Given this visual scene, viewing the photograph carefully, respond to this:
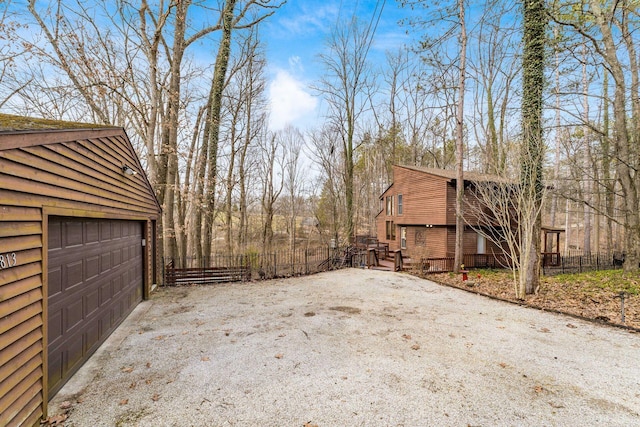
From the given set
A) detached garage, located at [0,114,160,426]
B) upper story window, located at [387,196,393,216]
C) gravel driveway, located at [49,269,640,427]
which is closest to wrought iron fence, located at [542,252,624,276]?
upper story window, located at [387,196,393,216]

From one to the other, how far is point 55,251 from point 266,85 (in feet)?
56.1

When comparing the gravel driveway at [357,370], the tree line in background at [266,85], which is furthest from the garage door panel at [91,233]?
the tree line in background at [266,85]

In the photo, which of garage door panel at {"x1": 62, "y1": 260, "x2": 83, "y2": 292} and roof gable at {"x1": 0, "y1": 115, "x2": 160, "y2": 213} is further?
garage door panel at {"x1": 62, "y1": 260, "x2": 83, "y2": 292}

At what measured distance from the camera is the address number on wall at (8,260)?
2.44 metres

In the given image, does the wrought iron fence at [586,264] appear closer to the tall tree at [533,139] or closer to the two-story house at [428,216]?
the two-story house at [428,216]

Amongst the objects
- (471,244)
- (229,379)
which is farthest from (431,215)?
(229,379)

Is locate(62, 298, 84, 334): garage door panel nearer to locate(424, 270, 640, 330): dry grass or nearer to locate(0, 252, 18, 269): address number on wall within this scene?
locate(0, 252, 18, 269): address number on wall

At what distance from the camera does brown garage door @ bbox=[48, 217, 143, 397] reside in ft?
11.6

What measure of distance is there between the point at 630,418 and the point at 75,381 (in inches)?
266

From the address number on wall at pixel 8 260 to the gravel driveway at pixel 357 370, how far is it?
6.01 ft

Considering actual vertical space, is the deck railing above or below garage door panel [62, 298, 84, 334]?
below

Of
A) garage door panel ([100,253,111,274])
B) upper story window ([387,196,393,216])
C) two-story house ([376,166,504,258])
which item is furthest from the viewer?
upper story window ([387,196,393,216])

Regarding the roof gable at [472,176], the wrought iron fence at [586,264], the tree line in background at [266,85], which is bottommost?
the wrought iron fence at [586,264]

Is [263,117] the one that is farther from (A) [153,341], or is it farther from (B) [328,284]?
(A) [153,341]
